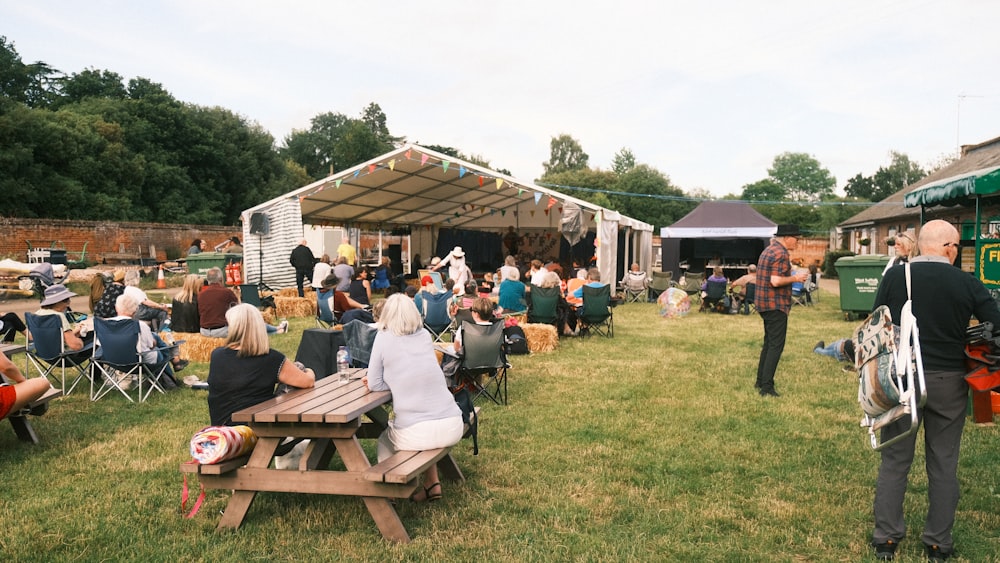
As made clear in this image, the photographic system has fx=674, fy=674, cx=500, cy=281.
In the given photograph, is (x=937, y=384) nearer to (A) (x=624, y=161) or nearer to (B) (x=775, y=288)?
(B) (x=775, y=288)

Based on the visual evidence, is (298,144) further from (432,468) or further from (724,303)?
(432,468)

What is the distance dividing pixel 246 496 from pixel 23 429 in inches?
95.2

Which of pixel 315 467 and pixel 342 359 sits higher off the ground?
pixel 342 359

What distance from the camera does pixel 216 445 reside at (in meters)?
3.10

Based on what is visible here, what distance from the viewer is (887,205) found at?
2703cm

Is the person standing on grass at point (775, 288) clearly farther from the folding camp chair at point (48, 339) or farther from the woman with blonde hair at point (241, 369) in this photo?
the folding camp chair at point (48, 339)

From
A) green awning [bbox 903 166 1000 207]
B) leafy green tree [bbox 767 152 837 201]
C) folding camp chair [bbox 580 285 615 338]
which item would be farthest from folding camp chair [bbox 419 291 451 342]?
leafy green tree [bbox 767 152 837 201]

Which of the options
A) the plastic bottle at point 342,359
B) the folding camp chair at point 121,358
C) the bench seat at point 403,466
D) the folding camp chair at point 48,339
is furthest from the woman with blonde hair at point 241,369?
the folding camp chair at point 48,339

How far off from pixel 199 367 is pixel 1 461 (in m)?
3.20

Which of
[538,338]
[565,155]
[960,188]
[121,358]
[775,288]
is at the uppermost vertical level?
[565,155]

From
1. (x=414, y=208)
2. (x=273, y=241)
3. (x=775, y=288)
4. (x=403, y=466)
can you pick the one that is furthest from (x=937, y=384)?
(x=414, y=208)

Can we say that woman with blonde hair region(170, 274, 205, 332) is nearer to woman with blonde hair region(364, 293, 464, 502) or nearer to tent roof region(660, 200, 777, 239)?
woman with blonde hair region(364, 293, 464, 502)

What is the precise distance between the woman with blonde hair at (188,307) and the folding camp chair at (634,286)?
10112 millimetres

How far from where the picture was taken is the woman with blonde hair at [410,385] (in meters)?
3.25
